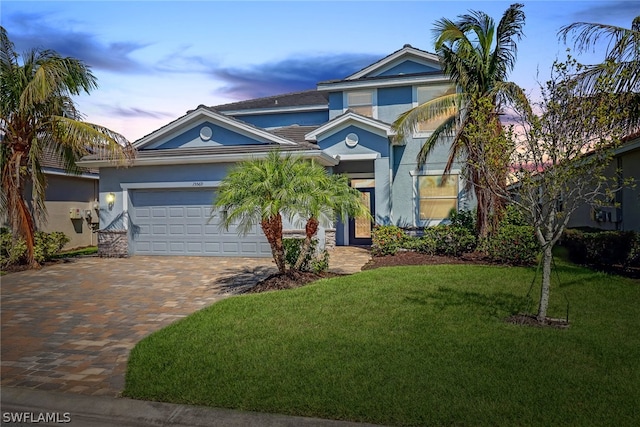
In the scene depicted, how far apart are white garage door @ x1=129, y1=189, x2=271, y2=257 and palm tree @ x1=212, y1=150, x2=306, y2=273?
5656 millimetres

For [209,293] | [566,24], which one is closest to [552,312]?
[566,24]

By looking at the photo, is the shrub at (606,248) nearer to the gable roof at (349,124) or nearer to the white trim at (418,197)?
the white trim at (418,197)

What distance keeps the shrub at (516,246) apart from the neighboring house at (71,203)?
15.4m

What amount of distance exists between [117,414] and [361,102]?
16.1 m

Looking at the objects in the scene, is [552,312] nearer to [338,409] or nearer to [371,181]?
[338,409]

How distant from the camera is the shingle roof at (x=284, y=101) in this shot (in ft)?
74.3

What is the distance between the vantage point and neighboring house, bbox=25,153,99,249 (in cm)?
1933

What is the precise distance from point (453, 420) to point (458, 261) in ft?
30.3

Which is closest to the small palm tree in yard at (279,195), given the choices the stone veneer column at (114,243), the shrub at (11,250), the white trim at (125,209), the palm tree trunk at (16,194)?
the palm tree trunk at (16,194)

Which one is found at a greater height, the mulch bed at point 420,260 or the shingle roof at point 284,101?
the shingle roof at point 284,101

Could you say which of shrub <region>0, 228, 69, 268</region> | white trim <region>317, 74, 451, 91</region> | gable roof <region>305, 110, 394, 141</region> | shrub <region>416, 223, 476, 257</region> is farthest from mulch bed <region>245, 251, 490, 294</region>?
shrub <region>0, 228, 69, 268</region>

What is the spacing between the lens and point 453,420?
4.29 meters

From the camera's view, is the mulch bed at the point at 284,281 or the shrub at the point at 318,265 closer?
the mulch bed at the point at 284,281

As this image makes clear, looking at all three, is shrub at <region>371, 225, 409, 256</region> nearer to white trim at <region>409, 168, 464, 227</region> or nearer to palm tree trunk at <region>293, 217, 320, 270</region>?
white trim at <region>409, 168, 464, 227</region>
